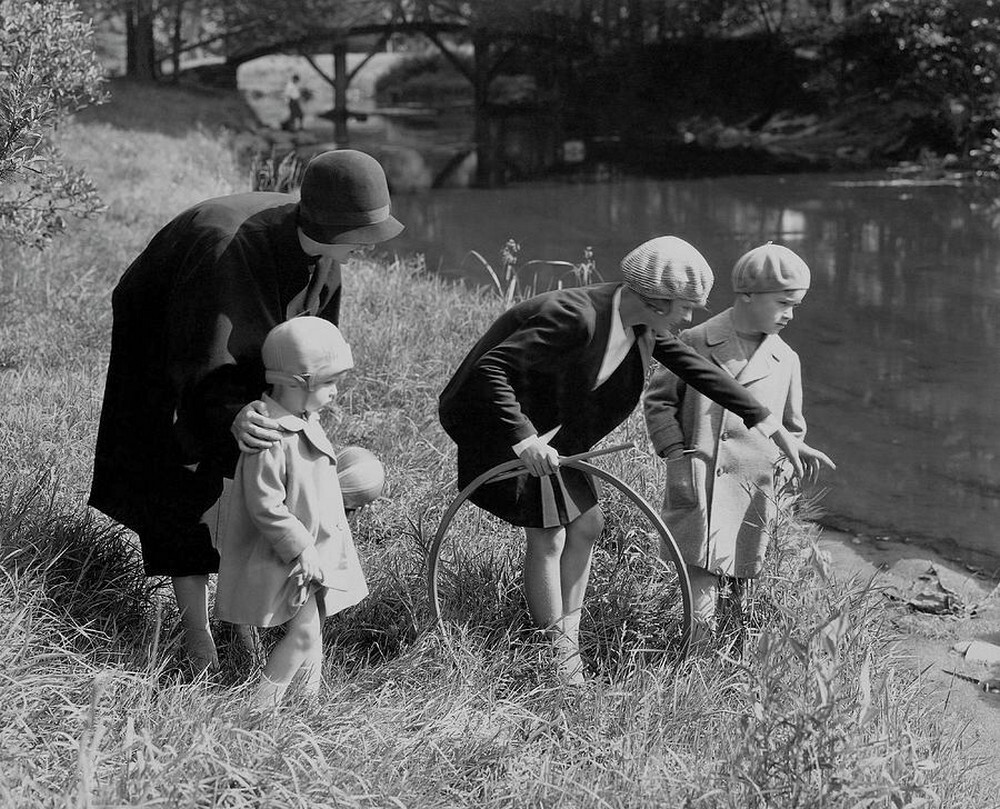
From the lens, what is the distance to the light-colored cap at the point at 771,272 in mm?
3980

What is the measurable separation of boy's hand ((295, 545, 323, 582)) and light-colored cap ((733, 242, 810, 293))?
1.48 meters

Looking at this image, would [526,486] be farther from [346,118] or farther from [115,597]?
[346,118]

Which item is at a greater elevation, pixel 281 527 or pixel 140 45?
pixel 140 45

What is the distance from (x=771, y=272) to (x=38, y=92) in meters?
3.21

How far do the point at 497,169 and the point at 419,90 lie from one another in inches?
786

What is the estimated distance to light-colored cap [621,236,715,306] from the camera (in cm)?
360

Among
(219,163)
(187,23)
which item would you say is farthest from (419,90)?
(219,163)

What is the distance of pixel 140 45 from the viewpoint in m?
29.6

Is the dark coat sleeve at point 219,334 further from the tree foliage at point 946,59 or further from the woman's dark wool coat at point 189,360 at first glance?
the tree foliage at point 946,59

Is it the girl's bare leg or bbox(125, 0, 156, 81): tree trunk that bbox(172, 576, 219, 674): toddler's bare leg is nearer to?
the girl's bare leg

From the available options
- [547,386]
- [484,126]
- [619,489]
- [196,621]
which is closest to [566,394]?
[547,386]

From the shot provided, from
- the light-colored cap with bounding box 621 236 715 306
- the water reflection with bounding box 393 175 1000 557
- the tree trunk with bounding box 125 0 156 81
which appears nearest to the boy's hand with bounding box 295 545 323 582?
the light-colored cap with bounding box 621 236 715 306

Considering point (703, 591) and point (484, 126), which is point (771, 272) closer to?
Result: point (703, 591)

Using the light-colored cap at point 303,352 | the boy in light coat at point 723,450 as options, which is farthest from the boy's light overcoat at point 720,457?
the light-colored cap at point 303,352
